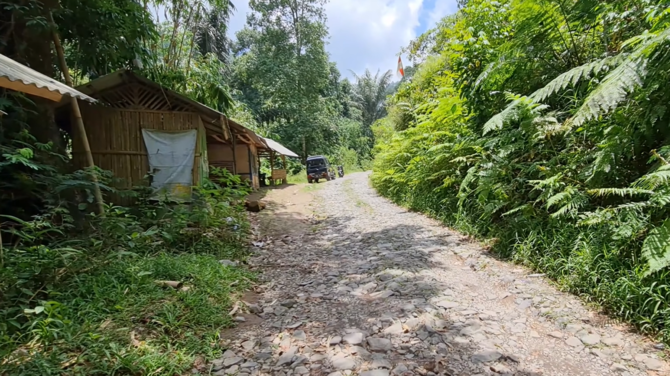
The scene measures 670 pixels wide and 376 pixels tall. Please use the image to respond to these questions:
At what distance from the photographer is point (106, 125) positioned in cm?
739

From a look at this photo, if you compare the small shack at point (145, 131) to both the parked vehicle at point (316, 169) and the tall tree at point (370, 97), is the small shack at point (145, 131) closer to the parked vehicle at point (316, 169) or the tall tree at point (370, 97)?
the parked vehicle at point (316, 169)

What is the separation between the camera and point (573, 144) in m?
4.13

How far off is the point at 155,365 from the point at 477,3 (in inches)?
280

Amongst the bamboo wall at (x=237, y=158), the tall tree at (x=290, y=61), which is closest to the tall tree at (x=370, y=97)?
the tall tree at (x=290, y=61)

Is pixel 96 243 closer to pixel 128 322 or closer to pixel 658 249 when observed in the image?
pixel 128 322

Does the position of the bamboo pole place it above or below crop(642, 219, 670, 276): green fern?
above

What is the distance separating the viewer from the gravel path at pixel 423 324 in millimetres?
2410

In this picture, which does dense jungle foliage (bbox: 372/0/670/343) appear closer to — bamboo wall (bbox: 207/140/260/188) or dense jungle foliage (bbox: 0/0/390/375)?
dense jungle foliage (bbox: 0/0/390/375)

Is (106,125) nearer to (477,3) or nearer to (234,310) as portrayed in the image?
(234,310)

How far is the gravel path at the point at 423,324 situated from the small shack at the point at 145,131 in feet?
13.4

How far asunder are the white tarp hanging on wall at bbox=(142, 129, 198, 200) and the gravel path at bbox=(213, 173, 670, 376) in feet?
12.7

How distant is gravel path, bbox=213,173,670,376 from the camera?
241cm

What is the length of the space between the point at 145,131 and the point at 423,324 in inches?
292

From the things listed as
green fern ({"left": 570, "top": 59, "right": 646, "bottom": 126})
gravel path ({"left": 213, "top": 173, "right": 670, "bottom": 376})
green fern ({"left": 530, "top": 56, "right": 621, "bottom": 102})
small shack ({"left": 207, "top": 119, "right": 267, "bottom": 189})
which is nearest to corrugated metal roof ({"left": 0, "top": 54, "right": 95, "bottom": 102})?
gravel path ({"left": 213, "top": 173, "right": 670, "bottom": 376})
